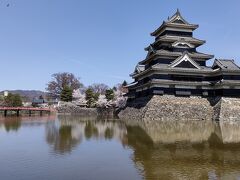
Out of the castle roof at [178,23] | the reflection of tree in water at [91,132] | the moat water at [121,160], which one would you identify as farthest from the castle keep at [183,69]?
the moat water at [121,160]

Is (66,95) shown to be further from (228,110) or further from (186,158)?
(186,158)

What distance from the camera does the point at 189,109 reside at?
3662 cm

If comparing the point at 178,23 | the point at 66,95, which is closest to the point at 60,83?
the point at 66,95

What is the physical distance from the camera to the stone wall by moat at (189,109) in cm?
3544

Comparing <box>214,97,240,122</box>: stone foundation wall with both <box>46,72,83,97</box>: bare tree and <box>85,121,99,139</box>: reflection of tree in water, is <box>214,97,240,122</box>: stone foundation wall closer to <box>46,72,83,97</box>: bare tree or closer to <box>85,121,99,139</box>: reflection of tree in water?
<box>85,121,99,139</box>: reflection of tree in water

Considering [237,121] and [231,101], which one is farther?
[231,101]

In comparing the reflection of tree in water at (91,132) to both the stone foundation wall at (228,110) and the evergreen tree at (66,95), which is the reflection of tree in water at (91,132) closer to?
the stone foundation wall at (228,110)

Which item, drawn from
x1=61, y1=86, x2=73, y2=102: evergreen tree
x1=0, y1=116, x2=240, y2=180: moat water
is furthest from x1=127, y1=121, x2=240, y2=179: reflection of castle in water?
x1=61, y1=86, x2=73, y2=102: evergreen tree

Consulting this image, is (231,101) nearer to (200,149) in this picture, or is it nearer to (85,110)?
(200,149)

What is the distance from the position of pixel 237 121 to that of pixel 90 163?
86.6 feet

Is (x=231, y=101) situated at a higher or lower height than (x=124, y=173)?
higher

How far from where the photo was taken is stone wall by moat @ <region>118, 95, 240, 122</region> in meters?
35.4

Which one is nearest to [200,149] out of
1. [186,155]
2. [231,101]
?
[186,155]

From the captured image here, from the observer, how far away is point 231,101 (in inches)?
1442
